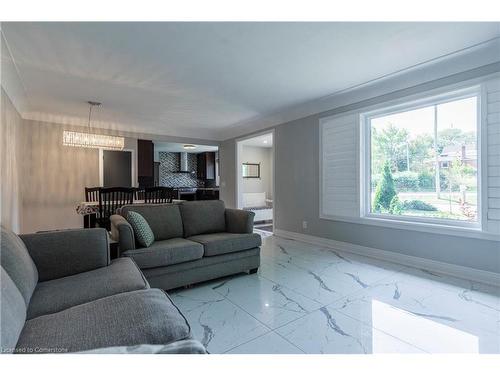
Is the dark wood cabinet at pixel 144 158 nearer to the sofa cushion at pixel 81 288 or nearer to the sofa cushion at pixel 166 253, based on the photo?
the sofa cushion at pixel 166 253

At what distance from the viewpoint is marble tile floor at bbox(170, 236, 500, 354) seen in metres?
1.60

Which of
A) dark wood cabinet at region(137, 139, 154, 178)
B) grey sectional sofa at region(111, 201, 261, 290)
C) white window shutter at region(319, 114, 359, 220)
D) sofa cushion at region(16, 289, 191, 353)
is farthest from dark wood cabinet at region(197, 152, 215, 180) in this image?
sofa cushion at region(16, 289, 191, 353)

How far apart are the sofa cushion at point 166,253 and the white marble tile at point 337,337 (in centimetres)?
109

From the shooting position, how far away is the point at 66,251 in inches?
68.3

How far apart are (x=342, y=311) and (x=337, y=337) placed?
1.25 feet

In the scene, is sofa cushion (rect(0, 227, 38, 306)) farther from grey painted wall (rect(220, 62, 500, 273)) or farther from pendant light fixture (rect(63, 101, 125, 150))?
grey painted wall (rect(220, 62, 500, 273))

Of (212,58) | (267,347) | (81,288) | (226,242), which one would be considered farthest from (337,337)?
(212,58)

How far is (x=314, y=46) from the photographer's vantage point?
2443mm

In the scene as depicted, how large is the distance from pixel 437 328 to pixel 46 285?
2.62 metres

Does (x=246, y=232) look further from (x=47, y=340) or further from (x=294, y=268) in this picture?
(x=47, y=340)

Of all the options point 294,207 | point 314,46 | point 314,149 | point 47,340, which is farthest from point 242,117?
point 47,340

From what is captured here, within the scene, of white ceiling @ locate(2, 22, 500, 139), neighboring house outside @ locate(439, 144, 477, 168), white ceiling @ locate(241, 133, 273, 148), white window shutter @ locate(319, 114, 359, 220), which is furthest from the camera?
white ceiling @ locate(241, 133, 273, 148)

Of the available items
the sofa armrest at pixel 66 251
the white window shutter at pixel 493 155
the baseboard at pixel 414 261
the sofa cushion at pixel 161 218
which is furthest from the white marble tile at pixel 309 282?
the sofa armrest at pixel 66 251

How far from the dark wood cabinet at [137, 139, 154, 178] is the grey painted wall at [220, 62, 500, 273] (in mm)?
1963
